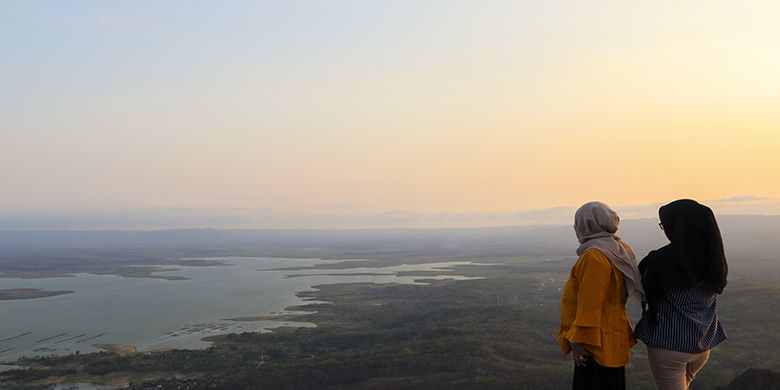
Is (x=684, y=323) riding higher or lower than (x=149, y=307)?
higher

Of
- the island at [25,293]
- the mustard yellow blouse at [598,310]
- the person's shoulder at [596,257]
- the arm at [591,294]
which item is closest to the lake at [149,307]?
the island at [25,293]

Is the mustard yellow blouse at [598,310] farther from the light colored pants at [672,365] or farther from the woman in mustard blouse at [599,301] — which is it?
the light colored pants at [672,365]

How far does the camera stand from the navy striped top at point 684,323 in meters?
5.23

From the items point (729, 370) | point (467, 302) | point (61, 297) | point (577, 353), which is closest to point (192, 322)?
point (467, 302)

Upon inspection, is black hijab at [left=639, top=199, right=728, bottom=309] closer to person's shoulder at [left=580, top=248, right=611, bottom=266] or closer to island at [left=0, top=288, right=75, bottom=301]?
person's shoulder at [left=580, top=248, right=611, bottom=266]

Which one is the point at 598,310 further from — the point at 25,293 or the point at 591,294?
the point at 25,293

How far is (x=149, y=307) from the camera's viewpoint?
241 feet

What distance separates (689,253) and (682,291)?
38 centimetres

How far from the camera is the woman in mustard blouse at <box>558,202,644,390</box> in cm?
504

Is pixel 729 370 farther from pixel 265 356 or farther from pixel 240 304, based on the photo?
pixel 240 304

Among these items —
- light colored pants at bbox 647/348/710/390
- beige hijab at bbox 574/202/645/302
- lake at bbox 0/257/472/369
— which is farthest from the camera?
lake at bbox 0/257/472/369

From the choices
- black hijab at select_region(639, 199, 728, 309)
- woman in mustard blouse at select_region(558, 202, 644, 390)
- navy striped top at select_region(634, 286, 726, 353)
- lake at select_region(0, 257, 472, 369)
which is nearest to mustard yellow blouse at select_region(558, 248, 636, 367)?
woman in mustard blouse at select_region(558, 202, 644, 390)

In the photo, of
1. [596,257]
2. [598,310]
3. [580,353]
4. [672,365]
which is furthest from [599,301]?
[672,365]

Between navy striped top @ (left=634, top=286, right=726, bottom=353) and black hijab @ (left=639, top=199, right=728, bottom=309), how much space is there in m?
0.11
